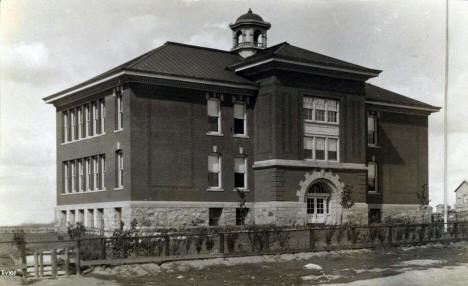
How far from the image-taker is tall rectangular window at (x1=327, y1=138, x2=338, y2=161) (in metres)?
39.9

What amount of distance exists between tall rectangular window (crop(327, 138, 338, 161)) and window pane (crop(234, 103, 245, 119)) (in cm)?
590

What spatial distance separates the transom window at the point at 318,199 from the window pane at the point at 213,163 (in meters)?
6.14

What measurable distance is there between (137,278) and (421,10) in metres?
15.4

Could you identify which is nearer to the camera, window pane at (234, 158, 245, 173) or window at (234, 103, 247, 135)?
window pane at (234, 158, 245, 173)

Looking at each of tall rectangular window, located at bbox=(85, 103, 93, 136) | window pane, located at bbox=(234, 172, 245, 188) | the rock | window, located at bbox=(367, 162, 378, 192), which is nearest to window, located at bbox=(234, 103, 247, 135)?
window pane, located at bbox=(234, 172, 245, 188)

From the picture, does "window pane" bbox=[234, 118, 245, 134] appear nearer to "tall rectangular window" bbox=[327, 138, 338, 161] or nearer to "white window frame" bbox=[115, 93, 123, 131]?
"tall rectangular window" bbox=[327, 138, 338, 161]

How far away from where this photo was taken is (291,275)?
20.4 meters

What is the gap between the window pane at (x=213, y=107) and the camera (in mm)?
37969

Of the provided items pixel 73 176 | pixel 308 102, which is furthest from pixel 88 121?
pixel 308 102

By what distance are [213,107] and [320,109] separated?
7079mm

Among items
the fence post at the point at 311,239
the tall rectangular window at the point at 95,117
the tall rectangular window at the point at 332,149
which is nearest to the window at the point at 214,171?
the tall rectangular window at the point at 332,149

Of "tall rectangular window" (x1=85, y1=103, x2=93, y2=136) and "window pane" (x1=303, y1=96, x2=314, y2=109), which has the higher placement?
"window pane" (x1=303, y1=96, x2=314, y2=109)

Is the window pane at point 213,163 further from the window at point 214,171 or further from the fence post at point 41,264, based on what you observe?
the fence post at point 41,264

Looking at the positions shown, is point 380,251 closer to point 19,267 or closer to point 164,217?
point 164,217
